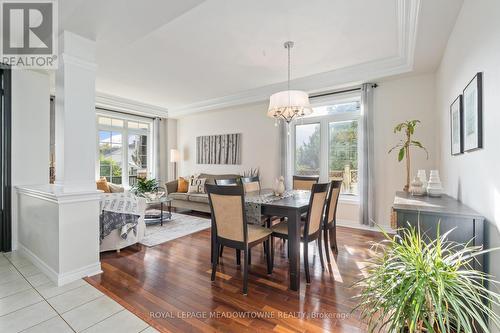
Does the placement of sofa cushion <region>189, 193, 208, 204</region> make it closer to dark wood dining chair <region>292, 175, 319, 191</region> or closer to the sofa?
the sofa

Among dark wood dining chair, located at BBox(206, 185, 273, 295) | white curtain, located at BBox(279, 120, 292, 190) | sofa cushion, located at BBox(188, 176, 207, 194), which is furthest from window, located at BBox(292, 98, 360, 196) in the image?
dark wood dining chair, located at BBox(206, 185, 273, 295)

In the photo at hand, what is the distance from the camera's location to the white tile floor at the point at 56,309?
172 centimetres

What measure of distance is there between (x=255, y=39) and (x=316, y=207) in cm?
222

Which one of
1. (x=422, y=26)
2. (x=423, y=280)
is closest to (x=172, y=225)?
(x=423, y=280)

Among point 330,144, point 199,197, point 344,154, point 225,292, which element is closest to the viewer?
point 225,292

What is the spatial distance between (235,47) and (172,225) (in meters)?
3.23

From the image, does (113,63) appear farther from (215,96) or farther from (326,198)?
(326,198)

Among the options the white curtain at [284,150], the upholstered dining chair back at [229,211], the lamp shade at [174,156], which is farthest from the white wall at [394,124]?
the lamp shade at [174,156]

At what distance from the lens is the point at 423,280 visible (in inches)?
37.2

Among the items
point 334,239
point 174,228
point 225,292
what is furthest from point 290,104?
point 174,228

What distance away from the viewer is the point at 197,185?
225 inches

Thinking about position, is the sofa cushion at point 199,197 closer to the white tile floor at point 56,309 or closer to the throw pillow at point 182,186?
the throw pillow at point 182,186

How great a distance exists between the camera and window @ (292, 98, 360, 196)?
4527 millimetres

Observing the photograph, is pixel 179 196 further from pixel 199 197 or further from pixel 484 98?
pixel 484 98
